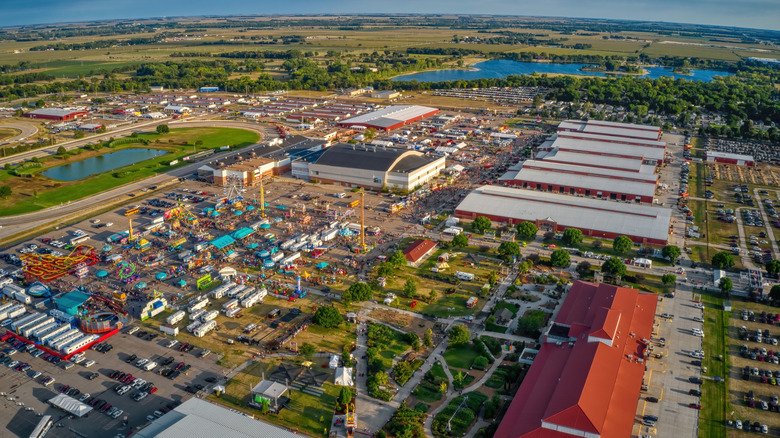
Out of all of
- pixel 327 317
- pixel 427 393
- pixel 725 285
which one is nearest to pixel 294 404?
pixel 427 393

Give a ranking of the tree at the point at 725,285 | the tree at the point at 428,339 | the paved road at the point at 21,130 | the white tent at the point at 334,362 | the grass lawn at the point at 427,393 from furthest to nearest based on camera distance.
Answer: the paved road at the point at 21,130
the tree at the point at 725,285
the tree at the point at 428,339
the white tent at the point at 334,362
the grass lawn at the point at 427,393

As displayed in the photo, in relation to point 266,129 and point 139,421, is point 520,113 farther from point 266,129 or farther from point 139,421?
point 139,421

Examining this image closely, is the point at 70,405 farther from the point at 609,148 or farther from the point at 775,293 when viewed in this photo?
the point at 609,148

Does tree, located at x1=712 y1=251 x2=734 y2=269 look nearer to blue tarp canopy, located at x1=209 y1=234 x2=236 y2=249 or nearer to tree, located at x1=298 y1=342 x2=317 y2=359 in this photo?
tree, located at x1=298 y1=342 x2=317 y2=359

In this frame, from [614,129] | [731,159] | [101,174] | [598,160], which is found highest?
[614,129]

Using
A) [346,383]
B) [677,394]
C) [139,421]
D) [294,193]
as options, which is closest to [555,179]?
[294,193]

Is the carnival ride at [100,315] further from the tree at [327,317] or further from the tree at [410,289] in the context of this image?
the tree at [410,289]

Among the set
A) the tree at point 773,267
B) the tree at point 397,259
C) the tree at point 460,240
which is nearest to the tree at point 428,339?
the tree at point 397,259
